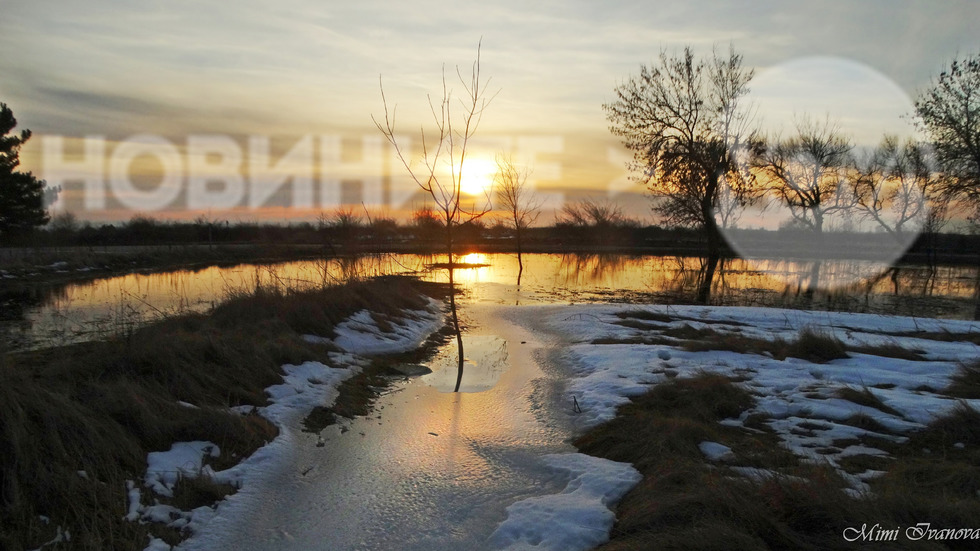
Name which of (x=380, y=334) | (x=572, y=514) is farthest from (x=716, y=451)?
(x=380, y=334)

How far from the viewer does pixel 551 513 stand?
4254 mm

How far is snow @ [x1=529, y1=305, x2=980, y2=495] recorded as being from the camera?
5.70 meters

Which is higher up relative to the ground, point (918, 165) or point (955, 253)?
point (918, 165)

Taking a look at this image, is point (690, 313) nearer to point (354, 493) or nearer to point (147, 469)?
point (354, 493)

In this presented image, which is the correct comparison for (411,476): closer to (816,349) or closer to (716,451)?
(716,451)

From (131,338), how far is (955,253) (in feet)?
231

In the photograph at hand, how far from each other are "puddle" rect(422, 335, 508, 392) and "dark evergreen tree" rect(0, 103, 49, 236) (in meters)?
32.9

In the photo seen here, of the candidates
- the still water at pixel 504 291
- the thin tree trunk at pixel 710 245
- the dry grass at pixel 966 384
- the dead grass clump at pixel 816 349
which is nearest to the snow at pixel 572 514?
the dry grass at pixel 966 384

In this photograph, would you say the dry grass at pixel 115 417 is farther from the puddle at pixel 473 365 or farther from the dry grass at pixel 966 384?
the dry grass at pixel 966 384

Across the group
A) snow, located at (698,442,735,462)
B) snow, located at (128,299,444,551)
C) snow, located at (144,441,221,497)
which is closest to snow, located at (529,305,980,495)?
snow, located at (698,442,735,462)

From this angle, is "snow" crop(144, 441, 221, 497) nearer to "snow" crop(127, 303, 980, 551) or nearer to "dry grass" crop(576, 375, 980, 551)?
"snow" crop(127, 303, 980, 551)

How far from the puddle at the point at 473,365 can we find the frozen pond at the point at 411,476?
0.09 m

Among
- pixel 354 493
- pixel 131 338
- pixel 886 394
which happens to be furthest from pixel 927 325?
pixel 131 338

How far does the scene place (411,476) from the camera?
199 inches
